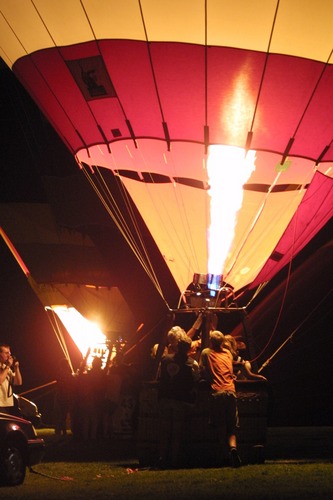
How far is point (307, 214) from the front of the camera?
10602 millimetres

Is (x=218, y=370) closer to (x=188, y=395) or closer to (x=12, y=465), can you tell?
(x=188, y=395)

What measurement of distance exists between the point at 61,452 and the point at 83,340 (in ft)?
25.8

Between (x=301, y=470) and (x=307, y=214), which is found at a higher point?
(x=307, y=214)

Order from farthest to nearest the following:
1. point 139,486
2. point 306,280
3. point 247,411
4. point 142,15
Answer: point 306,280
point 142,15
point 247,411
point 139,486

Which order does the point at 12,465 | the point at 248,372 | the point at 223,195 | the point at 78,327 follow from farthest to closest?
the point at 78,327 < the point at 223,195 < the point at 248,372 < the point at 12,465

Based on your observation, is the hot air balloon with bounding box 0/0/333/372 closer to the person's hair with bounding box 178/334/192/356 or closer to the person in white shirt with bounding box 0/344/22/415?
the person's hair with bounding box 178/334/192/356

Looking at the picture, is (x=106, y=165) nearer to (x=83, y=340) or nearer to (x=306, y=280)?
(x=306, y=280)

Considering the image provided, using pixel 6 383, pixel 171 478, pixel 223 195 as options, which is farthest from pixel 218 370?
pixel 223 195

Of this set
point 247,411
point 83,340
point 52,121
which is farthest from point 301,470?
point 83,340

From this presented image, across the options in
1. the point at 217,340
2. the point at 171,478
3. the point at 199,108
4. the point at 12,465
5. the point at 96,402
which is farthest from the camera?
the point at 96,402

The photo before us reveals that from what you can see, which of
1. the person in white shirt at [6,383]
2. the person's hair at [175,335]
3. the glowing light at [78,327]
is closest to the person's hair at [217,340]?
the person's hair at [175,335]

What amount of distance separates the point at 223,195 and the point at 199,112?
1.31 meters

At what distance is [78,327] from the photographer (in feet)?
57.4

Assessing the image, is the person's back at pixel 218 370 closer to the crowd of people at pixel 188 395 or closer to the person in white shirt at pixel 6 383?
the crowd of people at pixel 188 395
